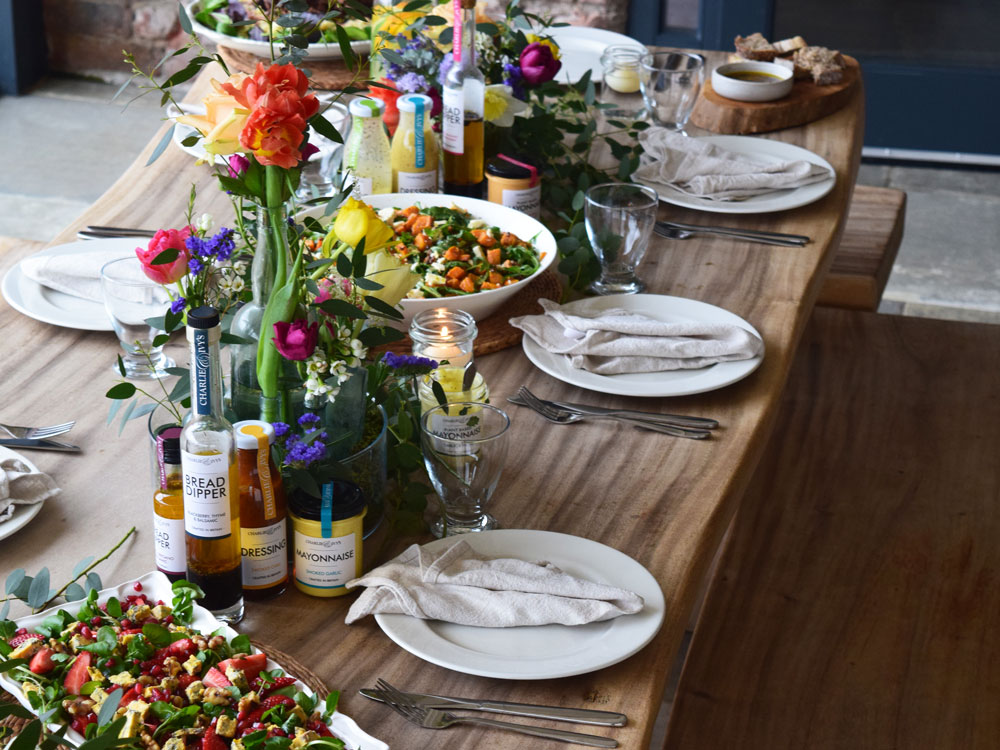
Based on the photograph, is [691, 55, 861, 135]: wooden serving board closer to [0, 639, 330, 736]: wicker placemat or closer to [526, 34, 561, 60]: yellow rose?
[526, 34, 561, 60]: yellow rose

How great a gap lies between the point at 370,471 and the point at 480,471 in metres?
0.10

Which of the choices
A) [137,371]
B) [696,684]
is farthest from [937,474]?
[137,371]

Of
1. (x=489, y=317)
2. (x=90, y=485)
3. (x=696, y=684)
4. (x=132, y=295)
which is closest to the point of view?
(x=90, y=485)

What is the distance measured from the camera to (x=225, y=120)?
0.94 m

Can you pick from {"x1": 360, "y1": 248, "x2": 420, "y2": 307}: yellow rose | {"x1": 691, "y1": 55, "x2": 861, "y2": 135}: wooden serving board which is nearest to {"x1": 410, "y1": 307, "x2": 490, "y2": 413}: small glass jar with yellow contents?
{"x1": 360, "y1": 248, "x2": 420, "y2": 307}: yellow rose

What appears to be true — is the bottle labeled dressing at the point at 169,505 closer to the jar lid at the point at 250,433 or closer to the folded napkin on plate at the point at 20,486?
the jar lid at the point at 250,433

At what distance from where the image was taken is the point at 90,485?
1.22 meters

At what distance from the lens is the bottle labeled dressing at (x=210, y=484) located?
2.97 ft

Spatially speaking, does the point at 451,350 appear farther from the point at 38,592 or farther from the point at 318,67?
the point at 318,67

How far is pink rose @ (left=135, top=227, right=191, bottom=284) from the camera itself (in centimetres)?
107

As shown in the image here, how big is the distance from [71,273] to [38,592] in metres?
0.70

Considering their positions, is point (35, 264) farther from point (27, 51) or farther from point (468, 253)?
point (27, 51)

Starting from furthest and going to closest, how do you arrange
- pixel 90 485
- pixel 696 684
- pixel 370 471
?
pixel 696 684 < pixel 90 485 < pixel 370 471

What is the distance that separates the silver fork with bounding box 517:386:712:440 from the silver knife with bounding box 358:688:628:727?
0.47 meters
